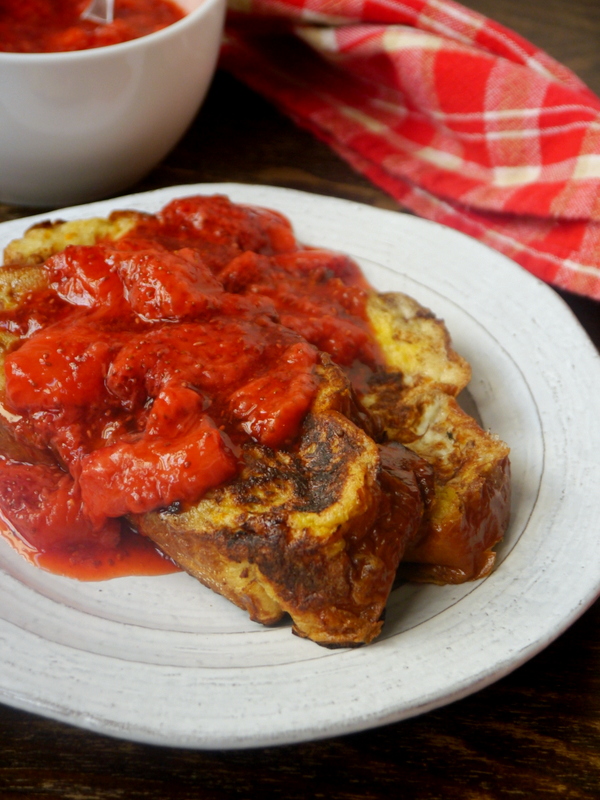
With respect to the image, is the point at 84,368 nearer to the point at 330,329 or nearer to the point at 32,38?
the point at 330,329

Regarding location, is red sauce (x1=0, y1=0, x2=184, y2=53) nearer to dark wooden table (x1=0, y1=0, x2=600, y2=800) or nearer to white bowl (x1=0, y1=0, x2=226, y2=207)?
white bowl (x1=0, y1=0, x2=226, y2=207)

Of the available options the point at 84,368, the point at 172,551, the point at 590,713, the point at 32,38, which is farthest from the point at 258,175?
the point at 590,713

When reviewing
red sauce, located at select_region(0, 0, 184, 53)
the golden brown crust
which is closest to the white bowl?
red sauce, located at select_region(0, 0, 184, 53)

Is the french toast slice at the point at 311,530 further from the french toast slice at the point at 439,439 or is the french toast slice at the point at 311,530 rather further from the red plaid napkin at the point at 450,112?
the red plaid napkin at the point at 450,112

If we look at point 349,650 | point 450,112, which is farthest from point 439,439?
point 450,112

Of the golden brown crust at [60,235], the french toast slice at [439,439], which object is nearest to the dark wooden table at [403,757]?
the french toast slice at [439,439]

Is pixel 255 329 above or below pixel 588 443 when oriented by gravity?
above

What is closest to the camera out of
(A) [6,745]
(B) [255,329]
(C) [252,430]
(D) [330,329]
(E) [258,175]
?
(A) [6,745]

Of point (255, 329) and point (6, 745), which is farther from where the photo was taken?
point (255, 329)
